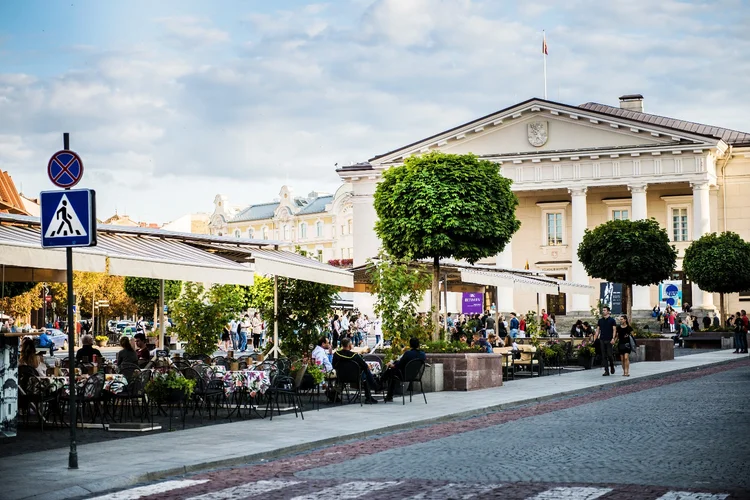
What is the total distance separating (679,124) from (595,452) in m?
66.3

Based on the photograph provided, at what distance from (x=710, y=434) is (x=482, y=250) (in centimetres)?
1319

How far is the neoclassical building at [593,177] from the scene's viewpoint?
212 ft

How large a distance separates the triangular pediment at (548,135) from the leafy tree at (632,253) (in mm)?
23705

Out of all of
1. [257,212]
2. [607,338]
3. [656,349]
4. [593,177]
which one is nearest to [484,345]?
[607,338]

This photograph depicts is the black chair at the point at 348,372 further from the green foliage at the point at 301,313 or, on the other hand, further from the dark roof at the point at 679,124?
the dark roof at the point at 679,124

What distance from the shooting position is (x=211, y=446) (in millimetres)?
13312

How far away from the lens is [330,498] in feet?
31.0

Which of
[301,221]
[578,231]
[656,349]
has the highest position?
[301,221]

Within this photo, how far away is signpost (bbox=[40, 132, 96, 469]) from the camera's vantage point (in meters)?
11.4

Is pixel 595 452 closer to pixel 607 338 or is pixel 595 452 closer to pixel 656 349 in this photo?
pixel 607 338

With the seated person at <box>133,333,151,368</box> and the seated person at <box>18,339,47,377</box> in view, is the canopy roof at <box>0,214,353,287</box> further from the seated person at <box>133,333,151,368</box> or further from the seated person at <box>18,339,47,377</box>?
the seated person at <box>133,333,151,368</box>

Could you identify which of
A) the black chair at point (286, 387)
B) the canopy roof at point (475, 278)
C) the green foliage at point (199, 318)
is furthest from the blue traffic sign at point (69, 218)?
the canopy roof at point (475, 278)

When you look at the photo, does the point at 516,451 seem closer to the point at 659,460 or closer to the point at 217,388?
the point at 659,460

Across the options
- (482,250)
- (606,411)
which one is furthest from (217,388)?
(482,250)
